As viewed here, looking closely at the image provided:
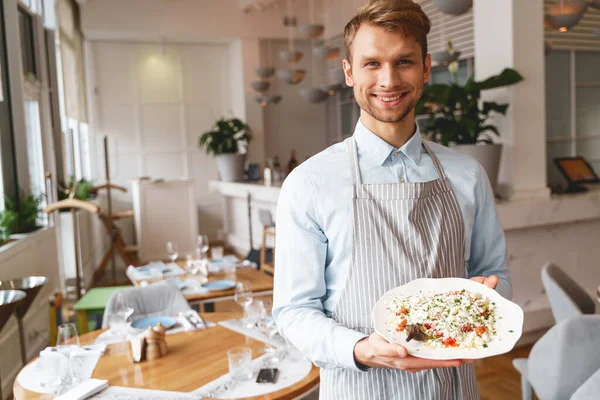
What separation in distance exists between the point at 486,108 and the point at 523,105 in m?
0.36

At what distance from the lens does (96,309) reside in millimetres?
3865

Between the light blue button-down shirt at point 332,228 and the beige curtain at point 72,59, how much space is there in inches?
224

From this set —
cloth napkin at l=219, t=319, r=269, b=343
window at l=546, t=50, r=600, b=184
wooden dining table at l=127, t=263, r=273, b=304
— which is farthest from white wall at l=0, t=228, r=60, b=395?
window at l=546, t=50, r=600, b=184

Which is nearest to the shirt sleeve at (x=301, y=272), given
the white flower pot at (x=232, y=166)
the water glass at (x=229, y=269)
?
the water glass at (x=229, y=269)

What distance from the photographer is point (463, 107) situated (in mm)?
3781

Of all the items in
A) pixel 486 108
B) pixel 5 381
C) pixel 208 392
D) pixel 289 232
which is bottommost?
pixel 5 381

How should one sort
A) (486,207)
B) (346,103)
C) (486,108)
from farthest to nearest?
(346,103), (486,108), (486,207)

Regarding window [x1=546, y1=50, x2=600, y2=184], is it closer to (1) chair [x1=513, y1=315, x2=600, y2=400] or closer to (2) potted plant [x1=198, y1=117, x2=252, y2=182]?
(2) potted plant [x1=198, y1=117, x2=252, y2=182]

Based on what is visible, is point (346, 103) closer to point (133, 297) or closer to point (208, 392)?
point (133, 297)

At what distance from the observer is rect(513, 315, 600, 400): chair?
1924 millimetres

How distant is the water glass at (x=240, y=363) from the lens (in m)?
1.87

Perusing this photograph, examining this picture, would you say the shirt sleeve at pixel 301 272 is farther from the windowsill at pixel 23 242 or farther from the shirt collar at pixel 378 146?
the windowsill at pixel 23 242

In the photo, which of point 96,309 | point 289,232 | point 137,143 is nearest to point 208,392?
point 289,232

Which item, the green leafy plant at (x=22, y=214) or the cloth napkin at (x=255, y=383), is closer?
the cloth napkin at (x=255, y=383)
